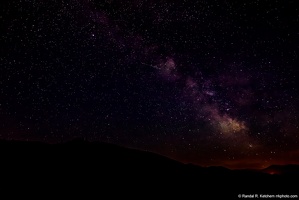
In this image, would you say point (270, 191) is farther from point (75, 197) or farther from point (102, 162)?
point (75, 197)

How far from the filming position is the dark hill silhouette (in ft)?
46.8

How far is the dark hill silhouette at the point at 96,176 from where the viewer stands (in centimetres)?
1425

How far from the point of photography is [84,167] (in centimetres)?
1861

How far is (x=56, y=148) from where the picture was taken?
2372 centimetres

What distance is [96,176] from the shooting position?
17.0 metres

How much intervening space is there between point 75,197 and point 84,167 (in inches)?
243

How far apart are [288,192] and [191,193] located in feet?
36.0

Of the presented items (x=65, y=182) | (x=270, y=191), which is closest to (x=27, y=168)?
(x=65, y=182)

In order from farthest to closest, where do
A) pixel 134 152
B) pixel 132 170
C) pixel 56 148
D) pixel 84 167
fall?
pixel 134 152 → pixel 56 148 → pixel 132 170 → pixel 84 167

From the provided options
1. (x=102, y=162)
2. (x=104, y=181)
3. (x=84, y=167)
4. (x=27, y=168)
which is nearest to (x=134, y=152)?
(x=102, y=162)

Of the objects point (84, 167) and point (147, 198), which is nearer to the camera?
point (147, 198)

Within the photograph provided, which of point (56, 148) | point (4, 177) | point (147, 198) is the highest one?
point (56, 148)

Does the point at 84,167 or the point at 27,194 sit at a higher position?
the point at 84,167

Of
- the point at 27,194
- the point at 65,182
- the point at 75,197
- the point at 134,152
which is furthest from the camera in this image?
the point at 134,152
